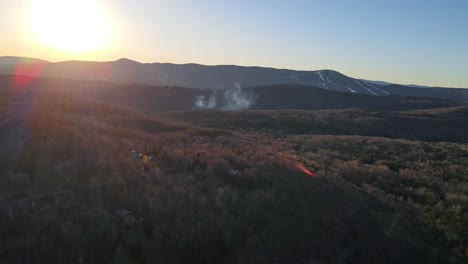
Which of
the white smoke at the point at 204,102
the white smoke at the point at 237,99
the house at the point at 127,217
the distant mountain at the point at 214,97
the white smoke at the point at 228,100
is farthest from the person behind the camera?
the white smoke at the point at 237,99

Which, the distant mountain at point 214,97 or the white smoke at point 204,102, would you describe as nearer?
the distant mountain at point 214,97

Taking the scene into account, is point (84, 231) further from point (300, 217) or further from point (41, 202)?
point (300, 217)

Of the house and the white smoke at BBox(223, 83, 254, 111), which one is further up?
the house

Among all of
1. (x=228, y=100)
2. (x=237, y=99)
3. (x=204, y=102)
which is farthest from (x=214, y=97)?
(x=237, y=99)

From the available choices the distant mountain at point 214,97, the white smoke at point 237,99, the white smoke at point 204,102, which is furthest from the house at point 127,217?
the white smoke at point 237,99

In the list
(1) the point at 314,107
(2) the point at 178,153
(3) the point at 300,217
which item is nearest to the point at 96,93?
(1) the point at 314,107

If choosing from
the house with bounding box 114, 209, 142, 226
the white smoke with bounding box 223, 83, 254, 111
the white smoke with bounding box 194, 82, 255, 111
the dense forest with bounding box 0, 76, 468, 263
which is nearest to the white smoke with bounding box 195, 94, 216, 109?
the white smoke with bounding box 194, 82, 255, 111

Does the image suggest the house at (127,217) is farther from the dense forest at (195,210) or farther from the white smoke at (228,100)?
the white smoke at (228,100)

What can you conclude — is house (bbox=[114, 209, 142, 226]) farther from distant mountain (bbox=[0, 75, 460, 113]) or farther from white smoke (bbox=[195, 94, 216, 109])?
white smoke (bbox=[195, 94, 216, 109])
